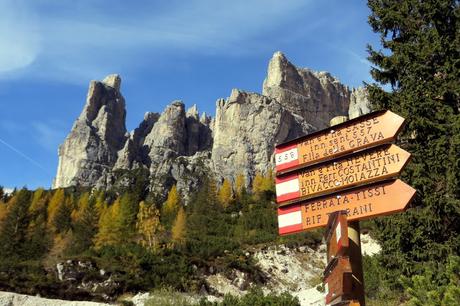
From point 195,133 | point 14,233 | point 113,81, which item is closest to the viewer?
point 14,233

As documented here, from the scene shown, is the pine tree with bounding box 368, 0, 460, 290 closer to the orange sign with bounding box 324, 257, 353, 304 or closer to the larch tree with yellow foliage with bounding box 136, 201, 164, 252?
the orange sign with bounding box 324, 257, 353, 304

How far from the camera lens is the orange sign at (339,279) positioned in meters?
3.38

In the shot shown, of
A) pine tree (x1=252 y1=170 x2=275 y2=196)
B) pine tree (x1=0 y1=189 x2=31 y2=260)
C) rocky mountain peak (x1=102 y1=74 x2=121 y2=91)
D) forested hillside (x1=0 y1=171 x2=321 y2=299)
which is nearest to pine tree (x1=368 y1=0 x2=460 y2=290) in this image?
forested hillside (x1=0 y1=171 x2=321 y2=299)

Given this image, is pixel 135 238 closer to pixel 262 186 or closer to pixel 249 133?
pixel 262 186

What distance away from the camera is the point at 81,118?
110m

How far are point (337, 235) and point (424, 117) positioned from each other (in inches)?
321

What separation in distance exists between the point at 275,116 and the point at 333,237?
95.9m

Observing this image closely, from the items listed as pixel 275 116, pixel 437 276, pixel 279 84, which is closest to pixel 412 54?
pixel 437 276

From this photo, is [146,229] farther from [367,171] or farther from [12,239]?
[367,171]

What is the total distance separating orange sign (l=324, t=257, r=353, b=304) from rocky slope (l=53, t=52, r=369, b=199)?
3049 inches

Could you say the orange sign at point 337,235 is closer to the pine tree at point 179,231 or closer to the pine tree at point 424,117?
the pine tree at point 424,117

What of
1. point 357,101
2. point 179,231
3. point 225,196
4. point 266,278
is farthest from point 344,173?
point 357,101

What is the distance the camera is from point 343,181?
463 centimetres

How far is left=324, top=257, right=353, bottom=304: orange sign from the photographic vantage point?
11.1 ft
